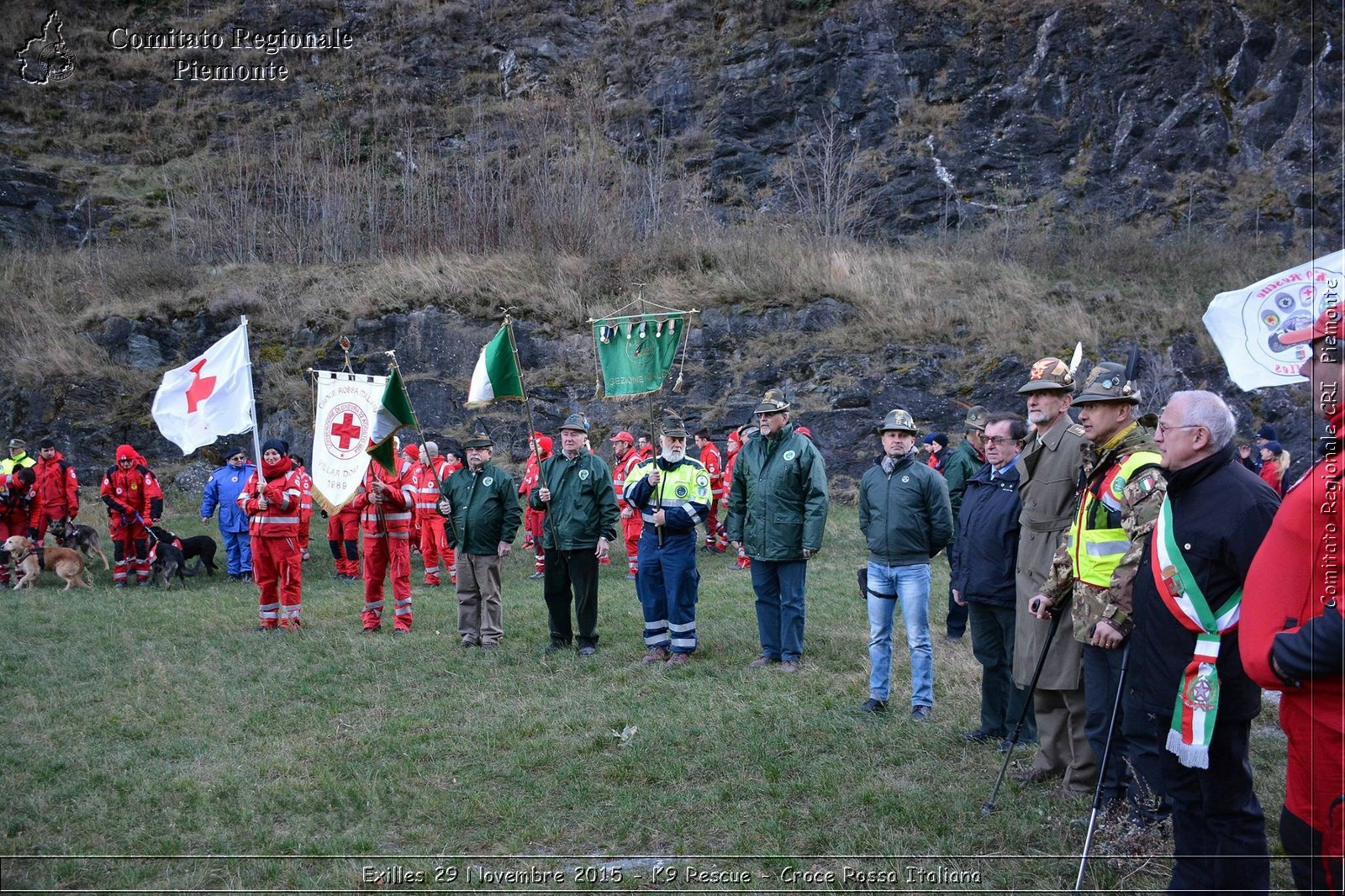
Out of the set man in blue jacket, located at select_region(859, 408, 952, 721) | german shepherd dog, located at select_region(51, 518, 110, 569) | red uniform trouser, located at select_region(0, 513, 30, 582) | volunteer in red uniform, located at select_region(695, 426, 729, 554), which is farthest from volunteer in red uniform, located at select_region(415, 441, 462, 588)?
man in blue jacket, located at select_region(859, 408, 952, 721)

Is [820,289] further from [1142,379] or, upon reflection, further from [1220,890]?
[1220,890]

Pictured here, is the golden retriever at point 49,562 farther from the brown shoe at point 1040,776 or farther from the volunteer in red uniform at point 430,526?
the brown shoe at point 1040,776

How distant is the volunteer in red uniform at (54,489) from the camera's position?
1536cm

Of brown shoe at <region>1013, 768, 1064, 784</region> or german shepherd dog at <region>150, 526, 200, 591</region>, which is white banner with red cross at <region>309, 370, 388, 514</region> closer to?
german shepherd dog at <region>150, 526, 200, 591</region>

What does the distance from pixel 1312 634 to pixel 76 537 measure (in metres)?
16.6

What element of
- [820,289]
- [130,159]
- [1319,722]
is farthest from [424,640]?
[130,159]

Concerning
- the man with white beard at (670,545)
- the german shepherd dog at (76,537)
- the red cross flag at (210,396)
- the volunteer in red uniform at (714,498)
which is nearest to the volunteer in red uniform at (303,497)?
the red cross flag at (210,396)

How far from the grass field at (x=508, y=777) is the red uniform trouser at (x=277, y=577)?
85 cm

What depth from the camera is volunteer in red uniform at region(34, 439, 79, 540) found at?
15359 mm

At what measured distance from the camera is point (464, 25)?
115 ft

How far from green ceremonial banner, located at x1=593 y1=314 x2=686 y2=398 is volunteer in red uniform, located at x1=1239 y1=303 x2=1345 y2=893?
24.6 ft

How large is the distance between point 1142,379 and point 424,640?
57.0 feet

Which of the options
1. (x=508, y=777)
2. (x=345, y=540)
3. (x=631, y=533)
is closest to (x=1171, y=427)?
(x=508, y=777)

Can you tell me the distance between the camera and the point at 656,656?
30.1 feet
